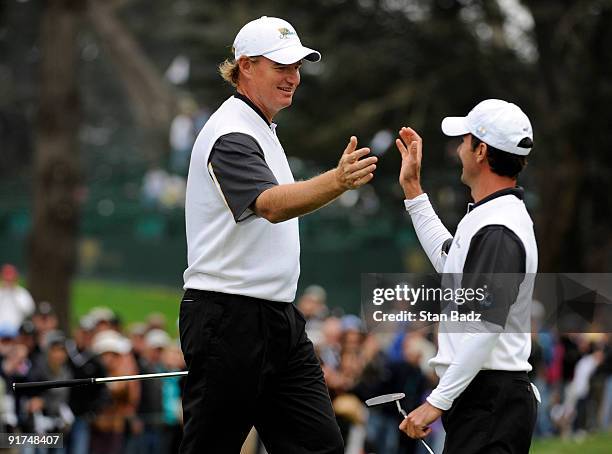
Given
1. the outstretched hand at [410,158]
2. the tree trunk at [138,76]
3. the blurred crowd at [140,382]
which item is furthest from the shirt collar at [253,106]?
the tree trunk at [138,76]

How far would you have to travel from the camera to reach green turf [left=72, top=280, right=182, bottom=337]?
2867 cm

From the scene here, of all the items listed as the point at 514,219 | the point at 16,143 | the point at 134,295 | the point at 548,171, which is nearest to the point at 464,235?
the point at 514,219

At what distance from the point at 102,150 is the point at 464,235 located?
131 feet

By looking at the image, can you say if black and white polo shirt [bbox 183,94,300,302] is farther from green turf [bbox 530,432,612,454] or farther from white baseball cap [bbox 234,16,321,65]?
green turf [bbox 530,432,612,454]

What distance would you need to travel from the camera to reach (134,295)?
30578 mm

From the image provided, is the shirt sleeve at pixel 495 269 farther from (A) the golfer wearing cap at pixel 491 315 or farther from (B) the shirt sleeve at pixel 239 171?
(B) the shirt sleeve at pixel 239 171

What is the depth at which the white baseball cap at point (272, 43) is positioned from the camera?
19.4 feet

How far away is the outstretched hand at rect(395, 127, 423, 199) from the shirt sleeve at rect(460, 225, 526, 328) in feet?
2.37

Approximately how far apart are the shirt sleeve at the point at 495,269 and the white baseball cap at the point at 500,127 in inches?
15.7

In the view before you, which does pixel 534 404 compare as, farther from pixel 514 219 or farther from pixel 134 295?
pixel 134 295

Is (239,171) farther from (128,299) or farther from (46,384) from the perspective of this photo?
(128,299)

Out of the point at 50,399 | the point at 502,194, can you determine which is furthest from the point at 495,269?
the point at 50,399

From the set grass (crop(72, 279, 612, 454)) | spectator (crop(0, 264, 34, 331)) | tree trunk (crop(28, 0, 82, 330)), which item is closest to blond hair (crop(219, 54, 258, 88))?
spectator (crop(0, 264, 34, 331))

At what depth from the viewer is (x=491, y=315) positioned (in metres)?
5.50
